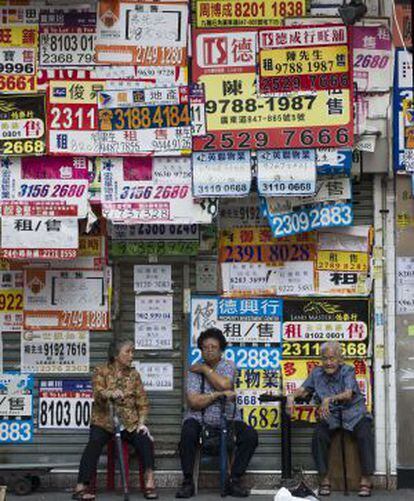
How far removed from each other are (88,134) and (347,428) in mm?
3820

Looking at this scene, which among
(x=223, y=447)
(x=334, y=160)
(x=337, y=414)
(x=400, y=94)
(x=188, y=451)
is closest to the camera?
(x=223, y=447)

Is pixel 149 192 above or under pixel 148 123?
under

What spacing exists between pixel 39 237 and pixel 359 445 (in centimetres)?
369

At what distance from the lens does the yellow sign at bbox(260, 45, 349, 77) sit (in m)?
10.7

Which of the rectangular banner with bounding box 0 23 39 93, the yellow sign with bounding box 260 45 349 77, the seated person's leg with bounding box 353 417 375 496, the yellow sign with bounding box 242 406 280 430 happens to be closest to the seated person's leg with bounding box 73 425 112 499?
the yellow sign with bounding box 242 406 280 430

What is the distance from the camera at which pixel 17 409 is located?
11.1 m

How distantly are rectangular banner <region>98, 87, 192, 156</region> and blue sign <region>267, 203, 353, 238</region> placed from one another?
1254 millimetres

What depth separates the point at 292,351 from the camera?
10984 millimetres

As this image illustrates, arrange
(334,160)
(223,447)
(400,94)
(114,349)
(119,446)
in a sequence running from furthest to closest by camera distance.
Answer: (400,94) < (114,349) < (334,160) < (223,447) < (119,446)

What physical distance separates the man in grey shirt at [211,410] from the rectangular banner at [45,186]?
186cm

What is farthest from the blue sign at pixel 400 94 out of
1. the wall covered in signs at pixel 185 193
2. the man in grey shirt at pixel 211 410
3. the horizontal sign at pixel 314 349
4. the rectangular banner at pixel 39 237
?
the rectangular banner at pixel 39 237

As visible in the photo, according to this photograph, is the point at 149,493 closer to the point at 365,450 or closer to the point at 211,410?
the point at 211,410

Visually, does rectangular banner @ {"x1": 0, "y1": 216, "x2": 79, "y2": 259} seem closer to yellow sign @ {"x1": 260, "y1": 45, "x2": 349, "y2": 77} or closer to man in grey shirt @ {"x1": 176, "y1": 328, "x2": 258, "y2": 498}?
man in grey shirt @ {"x1": 176, "y1": 328, "x2": 258, "y2": 498}

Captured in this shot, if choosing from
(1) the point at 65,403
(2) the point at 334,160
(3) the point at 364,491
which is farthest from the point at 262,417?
(2) the point at 334,160
